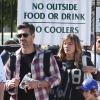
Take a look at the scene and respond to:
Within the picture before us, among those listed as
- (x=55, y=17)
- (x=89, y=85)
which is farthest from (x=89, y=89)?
(x=55, y=17)

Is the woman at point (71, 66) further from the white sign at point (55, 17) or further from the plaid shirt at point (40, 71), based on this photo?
the white sign at point (55, 17)

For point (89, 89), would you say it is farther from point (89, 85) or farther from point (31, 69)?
point (31, 69)

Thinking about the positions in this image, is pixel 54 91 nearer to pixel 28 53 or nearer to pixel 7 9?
pixel 28 53

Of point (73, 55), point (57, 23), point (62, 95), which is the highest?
point (57, 23)

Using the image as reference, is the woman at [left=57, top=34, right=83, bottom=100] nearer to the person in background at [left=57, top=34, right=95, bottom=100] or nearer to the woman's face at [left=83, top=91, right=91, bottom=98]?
the person in background at [left=57, top=34, right=95, bottom=100]

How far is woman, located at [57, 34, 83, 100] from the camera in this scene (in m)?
5.55

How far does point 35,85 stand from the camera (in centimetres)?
516

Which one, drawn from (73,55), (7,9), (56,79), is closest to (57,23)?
(73,55)

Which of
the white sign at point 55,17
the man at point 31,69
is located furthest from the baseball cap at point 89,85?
the white sign at point 55,17

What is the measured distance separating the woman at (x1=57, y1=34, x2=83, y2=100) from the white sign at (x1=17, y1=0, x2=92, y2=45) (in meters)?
0.71

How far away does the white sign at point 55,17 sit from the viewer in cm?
635

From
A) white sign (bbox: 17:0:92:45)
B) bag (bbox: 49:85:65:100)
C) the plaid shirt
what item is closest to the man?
the plaid shirt

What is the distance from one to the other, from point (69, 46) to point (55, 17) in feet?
2.73

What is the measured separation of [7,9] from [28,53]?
10839 mm
